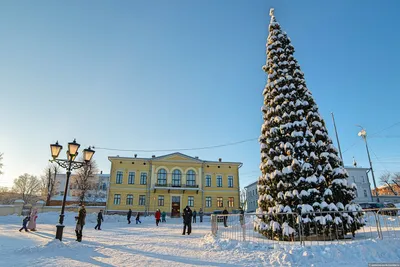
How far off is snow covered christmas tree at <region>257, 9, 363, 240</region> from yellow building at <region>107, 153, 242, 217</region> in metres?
29.9

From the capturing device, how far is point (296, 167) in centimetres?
1094

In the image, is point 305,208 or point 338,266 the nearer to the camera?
point 338,266

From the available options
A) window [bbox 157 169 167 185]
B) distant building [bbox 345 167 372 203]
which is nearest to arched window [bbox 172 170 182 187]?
window [bbox 157 169 167 185]

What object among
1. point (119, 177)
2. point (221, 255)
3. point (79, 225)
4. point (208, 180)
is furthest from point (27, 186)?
point (221, 255)

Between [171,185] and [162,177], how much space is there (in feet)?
6.90

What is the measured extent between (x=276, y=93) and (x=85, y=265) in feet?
34.3

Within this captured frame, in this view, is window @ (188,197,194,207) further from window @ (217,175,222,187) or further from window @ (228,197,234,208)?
window @ (228,197,234,208)

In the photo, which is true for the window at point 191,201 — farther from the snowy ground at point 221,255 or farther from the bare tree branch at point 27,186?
the bare tree branch at point 27,186

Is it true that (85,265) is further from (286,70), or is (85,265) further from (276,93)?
(286,70)

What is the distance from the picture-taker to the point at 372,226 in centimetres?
972

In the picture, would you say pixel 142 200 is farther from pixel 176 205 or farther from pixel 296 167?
pixel 296 167

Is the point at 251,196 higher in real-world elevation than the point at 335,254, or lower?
higher

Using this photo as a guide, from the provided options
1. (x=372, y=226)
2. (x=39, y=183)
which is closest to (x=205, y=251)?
(x=372, y=226)

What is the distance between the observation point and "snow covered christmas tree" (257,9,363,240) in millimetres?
10227
